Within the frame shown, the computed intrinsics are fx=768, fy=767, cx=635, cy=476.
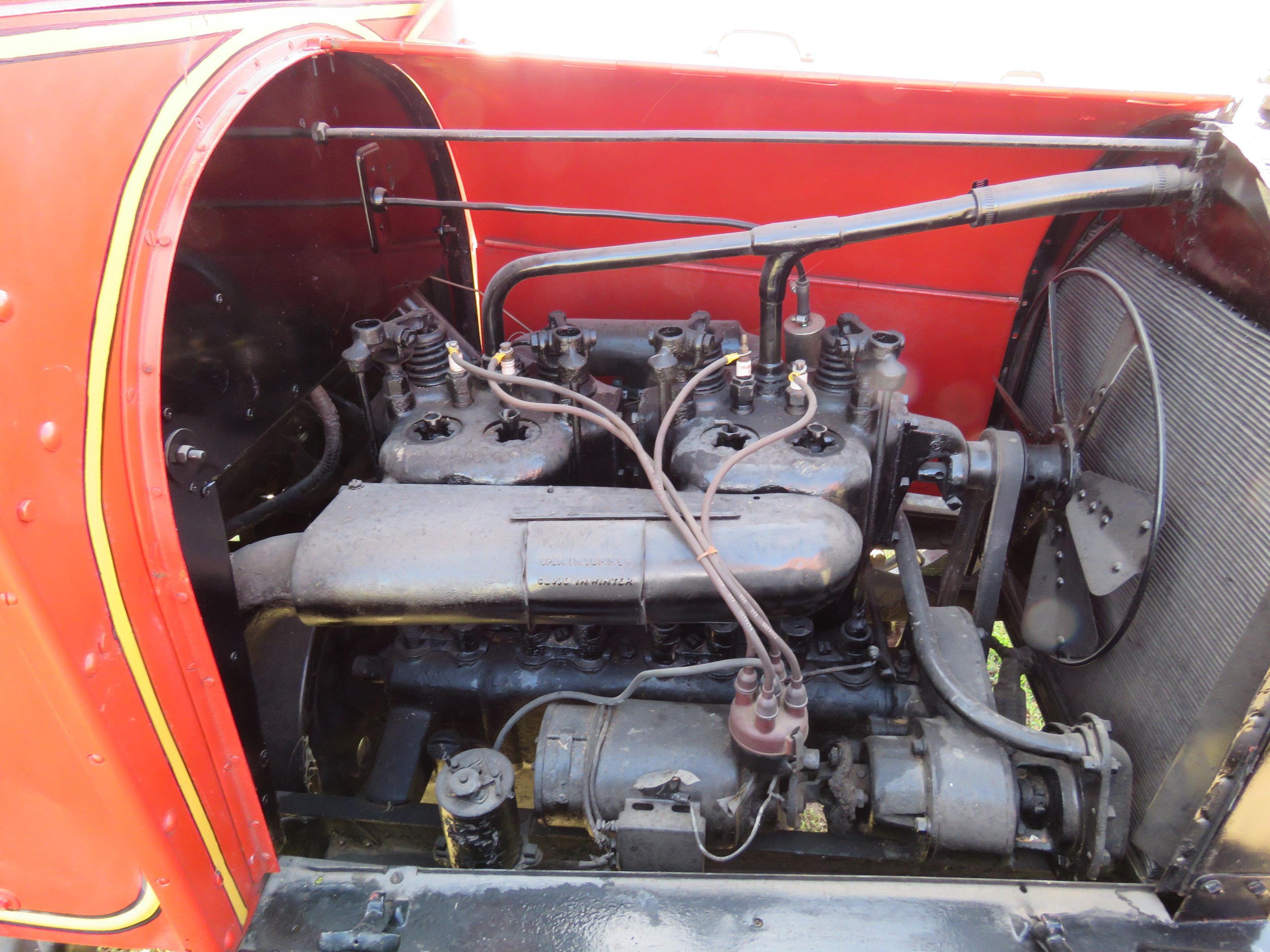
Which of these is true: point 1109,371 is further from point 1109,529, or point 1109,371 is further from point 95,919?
point 95,919

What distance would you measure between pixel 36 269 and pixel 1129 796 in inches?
69.7

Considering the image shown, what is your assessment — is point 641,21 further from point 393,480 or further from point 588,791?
point 588,791

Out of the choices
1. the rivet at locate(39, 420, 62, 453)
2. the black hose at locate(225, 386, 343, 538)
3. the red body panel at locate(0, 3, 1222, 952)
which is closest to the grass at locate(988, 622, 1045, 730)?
the red body panel at locate(0, 3, 1222, 952)

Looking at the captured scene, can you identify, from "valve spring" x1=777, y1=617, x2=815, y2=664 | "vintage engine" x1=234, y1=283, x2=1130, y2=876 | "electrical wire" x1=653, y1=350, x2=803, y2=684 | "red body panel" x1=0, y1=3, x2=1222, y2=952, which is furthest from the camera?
"valve spring" x1=777, y1=617, x2=815, y2=664

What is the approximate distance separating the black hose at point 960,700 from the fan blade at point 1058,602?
0.25m

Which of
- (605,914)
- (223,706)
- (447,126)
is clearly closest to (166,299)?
(223,706)

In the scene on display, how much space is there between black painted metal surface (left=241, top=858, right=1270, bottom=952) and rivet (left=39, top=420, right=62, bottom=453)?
795 mm

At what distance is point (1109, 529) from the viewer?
1.49m

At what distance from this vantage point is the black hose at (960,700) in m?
1.33

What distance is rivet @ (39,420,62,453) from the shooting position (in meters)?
0.85

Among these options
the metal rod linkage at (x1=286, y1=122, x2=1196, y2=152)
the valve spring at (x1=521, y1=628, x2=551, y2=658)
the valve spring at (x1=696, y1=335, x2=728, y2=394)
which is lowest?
the valve spring at (x1=521, y1=628, x2=551, y2=658)

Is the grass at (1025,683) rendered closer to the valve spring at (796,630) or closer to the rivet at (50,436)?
the valve spring at (796,630)

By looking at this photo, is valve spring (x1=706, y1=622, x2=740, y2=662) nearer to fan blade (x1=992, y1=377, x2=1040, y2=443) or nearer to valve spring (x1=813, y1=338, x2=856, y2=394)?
valve spring (x1=813, y1=338, x2=856, y2=394)

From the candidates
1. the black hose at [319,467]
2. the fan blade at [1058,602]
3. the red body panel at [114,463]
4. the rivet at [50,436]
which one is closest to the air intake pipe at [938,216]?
the red body panel at [114,463]
